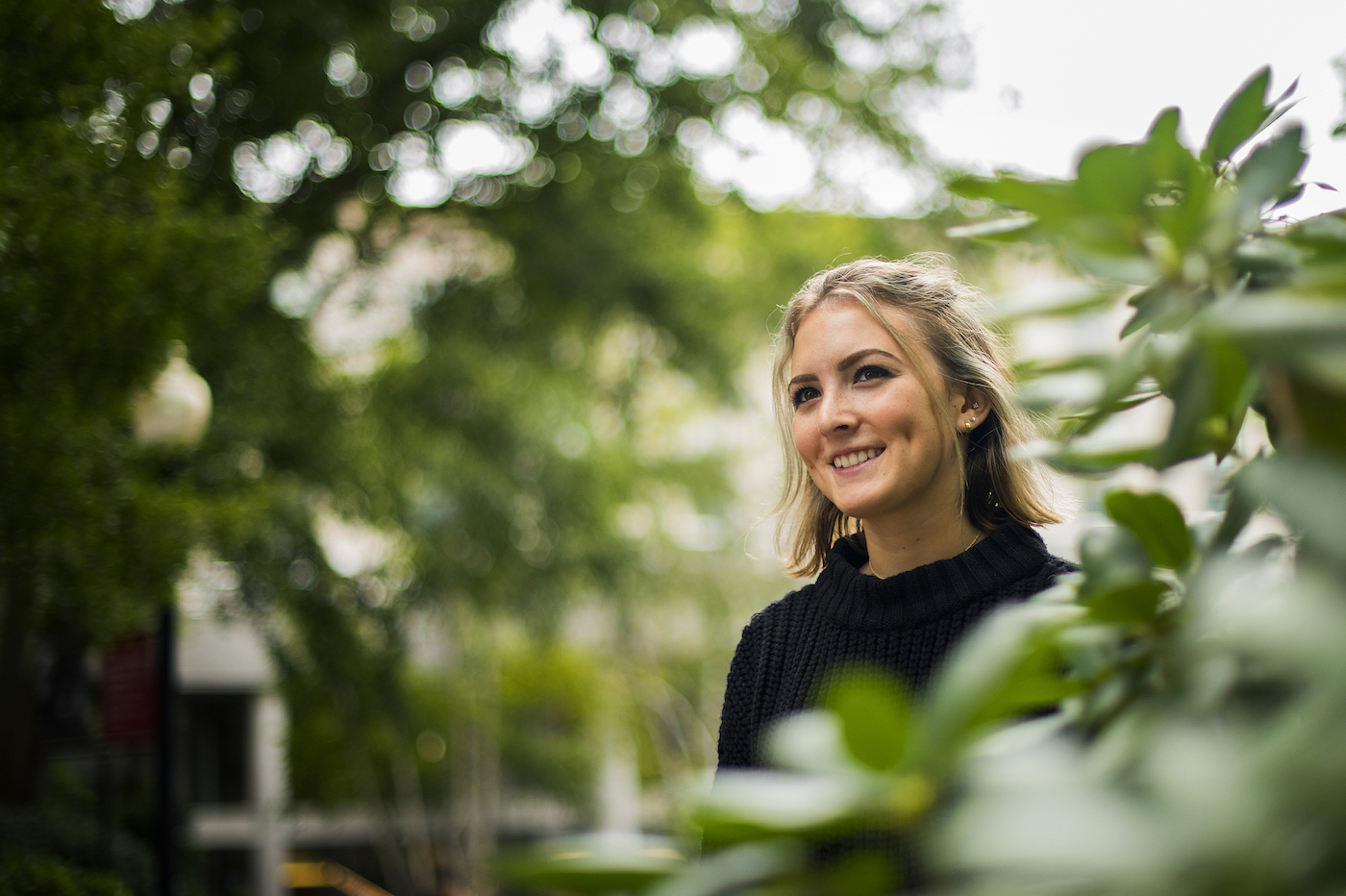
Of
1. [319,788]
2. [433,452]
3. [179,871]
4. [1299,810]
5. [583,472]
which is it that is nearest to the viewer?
[1299,810]

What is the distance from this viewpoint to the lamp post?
16.4ft

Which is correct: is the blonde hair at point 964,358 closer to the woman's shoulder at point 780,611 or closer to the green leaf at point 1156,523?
the woman's shoulder at point 780,611

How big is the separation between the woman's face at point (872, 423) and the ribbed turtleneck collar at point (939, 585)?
0.43 ft

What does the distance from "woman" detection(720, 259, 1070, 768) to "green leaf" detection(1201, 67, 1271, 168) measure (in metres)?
1.33

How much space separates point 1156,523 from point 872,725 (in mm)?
258

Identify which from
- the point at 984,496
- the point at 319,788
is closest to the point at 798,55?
the point at 984,496

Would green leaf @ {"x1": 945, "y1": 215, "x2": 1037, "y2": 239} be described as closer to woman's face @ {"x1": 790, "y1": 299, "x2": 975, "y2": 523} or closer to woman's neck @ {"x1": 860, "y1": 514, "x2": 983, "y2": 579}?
woman's face @ {"x1": 790, "y1": 299, "x2": 975, "y2": 523}

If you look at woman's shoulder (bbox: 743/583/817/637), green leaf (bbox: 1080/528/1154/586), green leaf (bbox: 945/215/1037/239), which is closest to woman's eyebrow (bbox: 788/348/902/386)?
woman's shoulder (bbox: 743/583/817/637)

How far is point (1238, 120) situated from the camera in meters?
0.59

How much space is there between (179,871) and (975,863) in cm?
903

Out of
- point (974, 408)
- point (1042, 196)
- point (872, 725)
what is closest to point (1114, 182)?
point (1042, 196)

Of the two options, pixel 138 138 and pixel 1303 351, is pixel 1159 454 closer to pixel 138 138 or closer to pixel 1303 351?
pixel 1303 351

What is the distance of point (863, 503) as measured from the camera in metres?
1.97

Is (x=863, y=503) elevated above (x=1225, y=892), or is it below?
above
